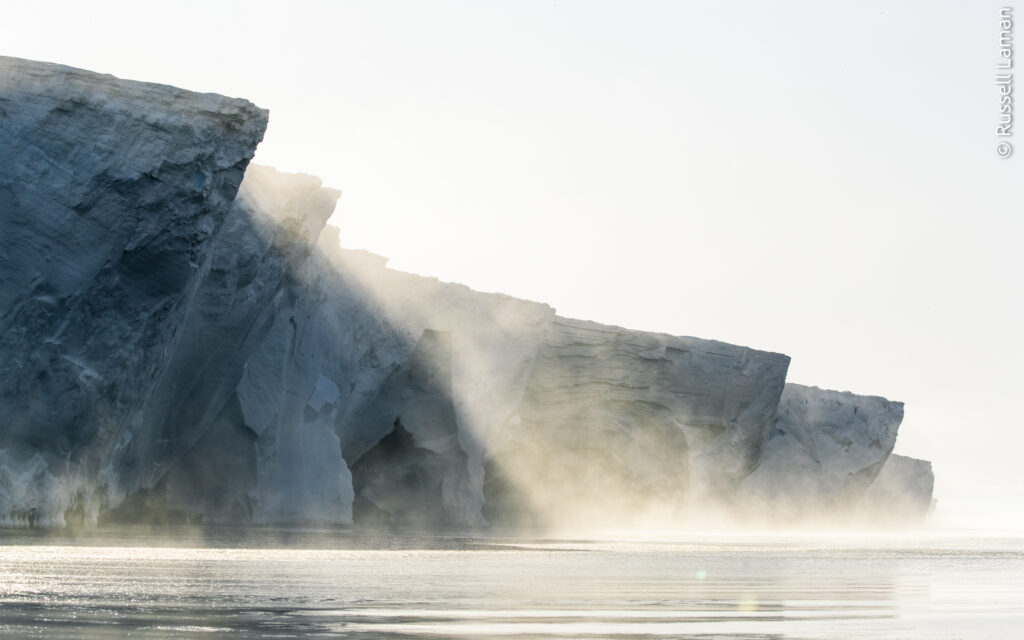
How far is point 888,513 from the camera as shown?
6506cm

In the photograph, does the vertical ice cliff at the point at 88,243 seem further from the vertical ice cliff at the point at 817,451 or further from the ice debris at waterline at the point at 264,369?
the vertical ice cliff at the point at 817,451

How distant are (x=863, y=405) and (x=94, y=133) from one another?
127ft

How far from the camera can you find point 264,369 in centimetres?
2488

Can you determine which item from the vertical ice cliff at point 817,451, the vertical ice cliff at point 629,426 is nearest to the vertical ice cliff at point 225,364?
the vertical ice cliff at point 629,426

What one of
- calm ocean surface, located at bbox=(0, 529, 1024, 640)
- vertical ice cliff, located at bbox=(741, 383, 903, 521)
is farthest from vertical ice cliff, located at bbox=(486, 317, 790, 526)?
calm ocean surface, located at bbox=(0, 529, 1024, 640)

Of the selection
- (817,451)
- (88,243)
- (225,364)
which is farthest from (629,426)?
(88,243)

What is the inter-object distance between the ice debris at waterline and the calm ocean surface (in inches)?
156

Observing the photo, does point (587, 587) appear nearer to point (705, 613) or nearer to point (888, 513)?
point (705, 613)

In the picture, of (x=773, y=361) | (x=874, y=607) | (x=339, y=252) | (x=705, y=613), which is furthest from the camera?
(x=773, y=361)

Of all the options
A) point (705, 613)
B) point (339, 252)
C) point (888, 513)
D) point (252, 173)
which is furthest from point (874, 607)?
point (888, 513)

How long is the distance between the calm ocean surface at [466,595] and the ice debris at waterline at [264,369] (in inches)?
156

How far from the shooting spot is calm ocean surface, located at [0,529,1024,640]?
238 inches

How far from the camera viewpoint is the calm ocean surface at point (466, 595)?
6055mm

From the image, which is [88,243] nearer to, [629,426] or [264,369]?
[264,369]
